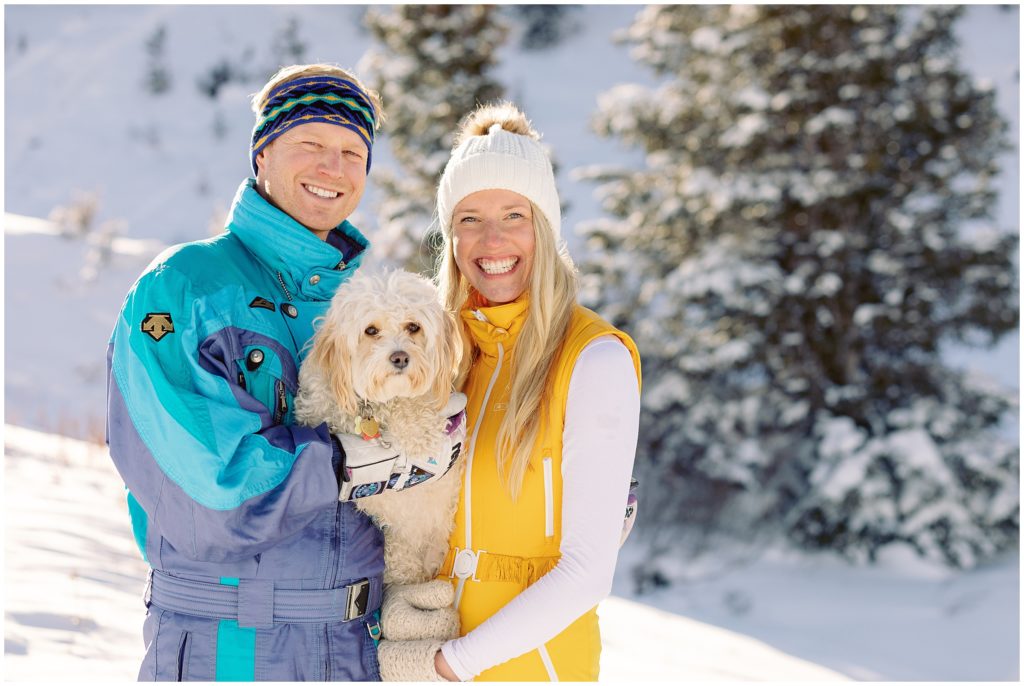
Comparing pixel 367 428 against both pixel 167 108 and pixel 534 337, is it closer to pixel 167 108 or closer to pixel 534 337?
pixel 534 337

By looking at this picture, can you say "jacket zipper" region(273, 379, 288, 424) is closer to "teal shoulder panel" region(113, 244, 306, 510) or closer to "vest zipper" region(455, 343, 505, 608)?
"teal shoulder panel" region(113, 244, 306, 510)

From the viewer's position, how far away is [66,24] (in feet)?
107

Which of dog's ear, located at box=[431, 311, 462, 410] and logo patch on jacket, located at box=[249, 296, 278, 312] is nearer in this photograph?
→ logo patch on jacket, located at box=[249, 296, 278, 312]

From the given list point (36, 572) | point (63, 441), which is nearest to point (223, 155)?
point (63, 441)

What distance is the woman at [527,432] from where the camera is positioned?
2350mm

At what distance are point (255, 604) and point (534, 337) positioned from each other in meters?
1.11

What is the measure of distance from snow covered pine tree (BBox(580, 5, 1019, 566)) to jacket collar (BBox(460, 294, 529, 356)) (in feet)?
26.3

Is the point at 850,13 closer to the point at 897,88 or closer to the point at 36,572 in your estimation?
the point at 897,88

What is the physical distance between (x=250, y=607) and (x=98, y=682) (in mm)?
2277

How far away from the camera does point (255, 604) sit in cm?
236

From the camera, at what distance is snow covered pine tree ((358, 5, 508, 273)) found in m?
12.1

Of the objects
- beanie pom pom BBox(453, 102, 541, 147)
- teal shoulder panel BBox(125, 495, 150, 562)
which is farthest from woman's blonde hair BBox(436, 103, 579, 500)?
teal shoulder panel BBox(125, 495, 150, 562)

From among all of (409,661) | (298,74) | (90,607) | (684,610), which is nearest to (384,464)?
(409,661)

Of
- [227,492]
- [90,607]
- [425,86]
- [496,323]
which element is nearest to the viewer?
[227,492]
